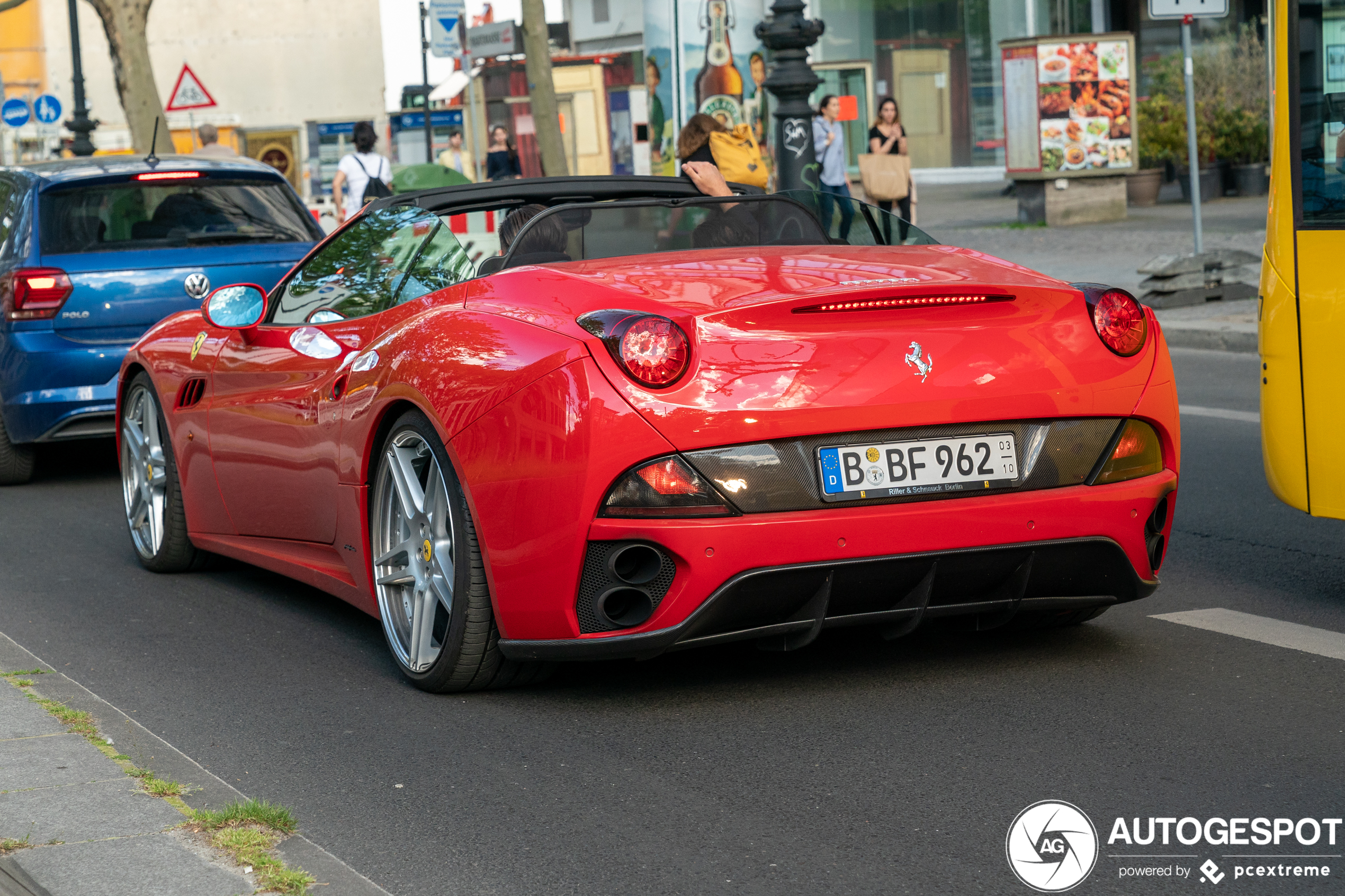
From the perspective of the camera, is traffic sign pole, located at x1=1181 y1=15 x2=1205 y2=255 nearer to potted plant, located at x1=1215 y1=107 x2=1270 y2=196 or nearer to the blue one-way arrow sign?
the blue one-way arrow sign

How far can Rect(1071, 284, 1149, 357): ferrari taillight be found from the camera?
4.38 m

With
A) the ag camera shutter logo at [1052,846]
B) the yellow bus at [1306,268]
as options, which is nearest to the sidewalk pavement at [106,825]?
the ag camera shutter logo at [1052,846]

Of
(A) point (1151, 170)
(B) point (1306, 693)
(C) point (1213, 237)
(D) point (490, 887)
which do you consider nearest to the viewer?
(D) point (490, 887)

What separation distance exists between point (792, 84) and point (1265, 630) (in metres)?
11.4

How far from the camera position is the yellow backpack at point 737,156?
12609 mm

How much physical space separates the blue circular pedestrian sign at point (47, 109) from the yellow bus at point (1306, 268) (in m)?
28.7

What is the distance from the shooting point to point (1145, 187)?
2784 cm

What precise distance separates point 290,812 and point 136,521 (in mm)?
3312

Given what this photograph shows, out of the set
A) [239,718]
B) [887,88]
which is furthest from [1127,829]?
[887,88]

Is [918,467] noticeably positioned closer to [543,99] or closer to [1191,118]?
[1191,118]

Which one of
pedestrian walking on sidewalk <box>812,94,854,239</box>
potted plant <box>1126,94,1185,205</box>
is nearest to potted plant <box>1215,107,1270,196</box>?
potted plant <box>1126,94,1185,205</box>

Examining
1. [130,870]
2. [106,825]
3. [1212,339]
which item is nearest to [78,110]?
[1212,339]

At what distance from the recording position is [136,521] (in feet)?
22.0

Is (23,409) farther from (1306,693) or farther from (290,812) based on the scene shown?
(1306,693)
